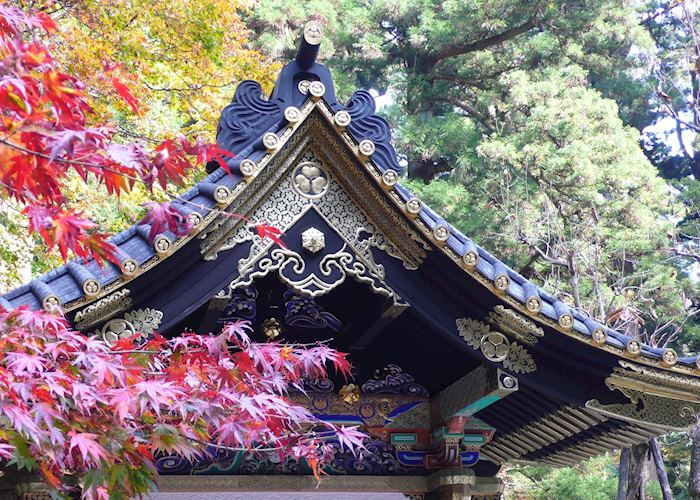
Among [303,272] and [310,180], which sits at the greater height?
[310,180]

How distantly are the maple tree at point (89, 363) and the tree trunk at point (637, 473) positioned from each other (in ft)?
22.7

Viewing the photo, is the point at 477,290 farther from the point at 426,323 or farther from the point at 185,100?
the point at 185,100

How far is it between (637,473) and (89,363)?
7916mm

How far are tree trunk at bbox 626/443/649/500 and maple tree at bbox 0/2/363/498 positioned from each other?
6.92 metres

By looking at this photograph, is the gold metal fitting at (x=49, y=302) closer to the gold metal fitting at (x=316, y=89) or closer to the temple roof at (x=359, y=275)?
the temple roof at (x=359, y=275)

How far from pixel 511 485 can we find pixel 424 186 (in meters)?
6.32

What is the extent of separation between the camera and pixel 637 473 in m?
9.80

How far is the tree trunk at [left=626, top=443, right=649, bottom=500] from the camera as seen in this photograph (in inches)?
382

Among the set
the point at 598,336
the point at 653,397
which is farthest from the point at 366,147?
the point at 653,397

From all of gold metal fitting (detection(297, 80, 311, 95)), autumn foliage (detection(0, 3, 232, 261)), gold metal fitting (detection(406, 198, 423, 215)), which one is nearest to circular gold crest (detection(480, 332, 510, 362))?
gold metal fitting (detection(406, 198, 423, 215))

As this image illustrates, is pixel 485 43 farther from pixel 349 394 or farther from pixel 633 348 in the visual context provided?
pixel 633 348

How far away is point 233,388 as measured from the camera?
3.47 metres

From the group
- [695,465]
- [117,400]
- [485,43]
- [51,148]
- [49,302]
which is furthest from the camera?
[485,43]

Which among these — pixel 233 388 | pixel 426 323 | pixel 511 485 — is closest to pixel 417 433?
pixel 426 323
